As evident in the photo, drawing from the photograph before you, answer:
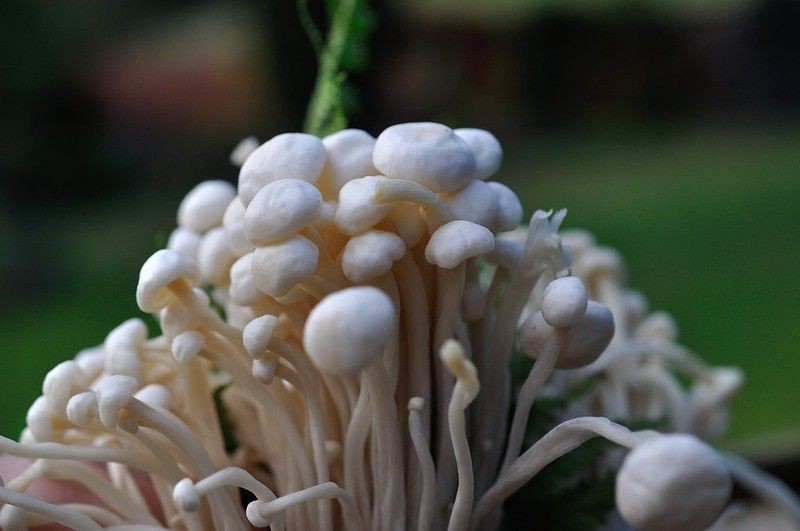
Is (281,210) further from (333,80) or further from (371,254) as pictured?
(333,80)

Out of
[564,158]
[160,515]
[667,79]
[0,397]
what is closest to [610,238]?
[564,158]

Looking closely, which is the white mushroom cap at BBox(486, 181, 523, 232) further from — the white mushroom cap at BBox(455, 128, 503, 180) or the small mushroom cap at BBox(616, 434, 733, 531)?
the small mushroom cap at BBox(616, 434, 733, 531)

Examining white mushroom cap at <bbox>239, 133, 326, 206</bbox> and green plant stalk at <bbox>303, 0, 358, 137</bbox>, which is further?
green plant stalk at <bbox>303, 0, 358, 137</bbox>

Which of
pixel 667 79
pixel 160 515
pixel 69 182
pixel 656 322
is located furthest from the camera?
pixel 667 79

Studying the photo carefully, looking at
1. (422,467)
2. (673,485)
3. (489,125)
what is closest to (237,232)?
(422,467)

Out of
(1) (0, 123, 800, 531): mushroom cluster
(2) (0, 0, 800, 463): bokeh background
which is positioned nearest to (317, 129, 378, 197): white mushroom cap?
(1) (0, 123, 800, 531): mushroom cluster

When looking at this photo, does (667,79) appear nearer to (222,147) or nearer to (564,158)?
(564,158)
